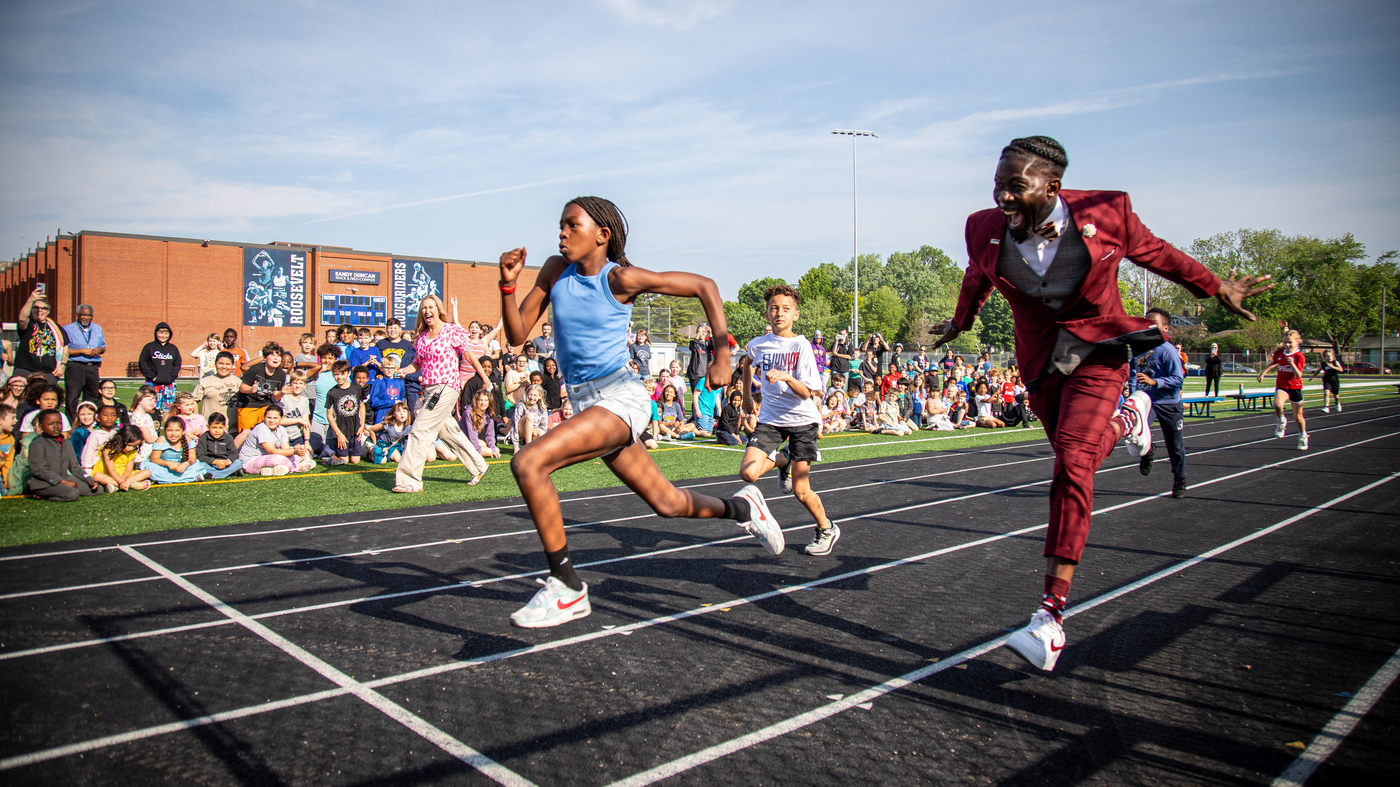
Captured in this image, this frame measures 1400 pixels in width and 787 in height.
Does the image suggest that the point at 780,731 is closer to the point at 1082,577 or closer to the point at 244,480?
the point at 1082,577

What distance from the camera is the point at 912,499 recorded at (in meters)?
8.98

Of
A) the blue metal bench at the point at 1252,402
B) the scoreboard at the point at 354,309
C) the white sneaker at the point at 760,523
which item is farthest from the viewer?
the scoreboard at the point at 354,309

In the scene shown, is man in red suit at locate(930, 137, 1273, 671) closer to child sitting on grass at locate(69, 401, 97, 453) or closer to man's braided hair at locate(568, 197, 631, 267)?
man's braided hair at locate(568, 197, 631, 267)

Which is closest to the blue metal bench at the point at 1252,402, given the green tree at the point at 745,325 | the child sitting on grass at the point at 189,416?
the child sitting on grass at the point at 189,416

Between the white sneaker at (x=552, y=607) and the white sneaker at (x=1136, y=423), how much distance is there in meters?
3.95

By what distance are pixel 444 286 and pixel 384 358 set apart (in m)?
42.5

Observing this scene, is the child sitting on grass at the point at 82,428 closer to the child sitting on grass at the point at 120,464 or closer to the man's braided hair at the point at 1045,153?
the child sitting on grass at the point at 120,464

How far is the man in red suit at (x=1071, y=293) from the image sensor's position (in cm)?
370

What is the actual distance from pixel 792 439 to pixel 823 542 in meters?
0.83

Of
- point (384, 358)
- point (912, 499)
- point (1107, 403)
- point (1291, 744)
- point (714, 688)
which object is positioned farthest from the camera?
point (384, 358)

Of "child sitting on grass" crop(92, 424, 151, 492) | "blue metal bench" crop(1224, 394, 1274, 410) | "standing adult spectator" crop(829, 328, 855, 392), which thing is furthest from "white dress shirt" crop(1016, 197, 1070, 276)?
"blue metal bench" crop(1224, 394, 1274, 410)

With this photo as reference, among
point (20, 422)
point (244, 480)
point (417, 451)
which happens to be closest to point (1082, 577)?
point (417, 451)

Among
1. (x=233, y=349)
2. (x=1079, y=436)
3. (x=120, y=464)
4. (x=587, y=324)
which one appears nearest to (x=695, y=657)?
(x=587, y=324)

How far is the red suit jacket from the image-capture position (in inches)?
147
